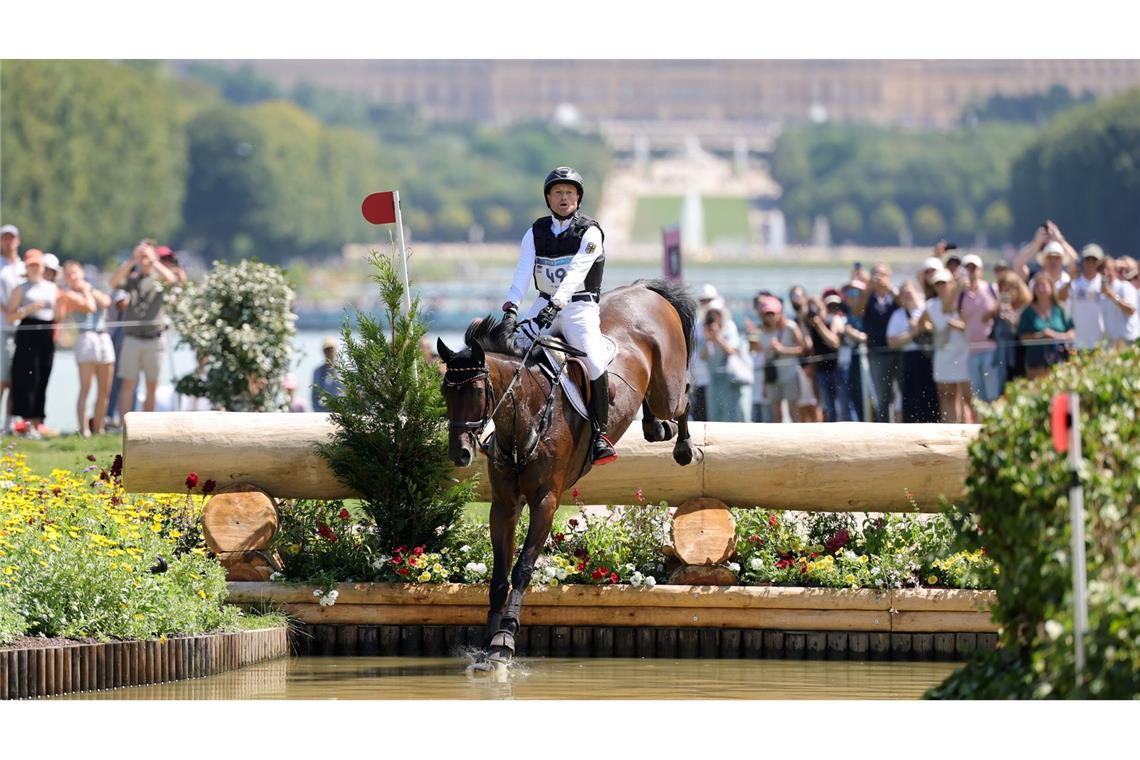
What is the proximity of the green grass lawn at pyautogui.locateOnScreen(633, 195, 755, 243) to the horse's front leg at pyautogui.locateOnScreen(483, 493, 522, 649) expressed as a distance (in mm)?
134920

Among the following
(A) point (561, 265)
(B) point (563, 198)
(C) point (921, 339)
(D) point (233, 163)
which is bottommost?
(C) point (921, 339)

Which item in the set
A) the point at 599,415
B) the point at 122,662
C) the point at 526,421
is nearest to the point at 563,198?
the point at 599,415

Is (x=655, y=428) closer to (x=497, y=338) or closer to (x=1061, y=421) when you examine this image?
(x=497, y=338)

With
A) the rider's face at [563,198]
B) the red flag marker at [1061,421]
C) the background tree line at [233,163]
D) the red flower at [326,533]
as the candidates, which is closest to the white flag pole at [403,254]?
the rider's face at [563,198]

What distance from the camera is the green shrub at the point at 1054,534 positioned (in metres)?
7.81

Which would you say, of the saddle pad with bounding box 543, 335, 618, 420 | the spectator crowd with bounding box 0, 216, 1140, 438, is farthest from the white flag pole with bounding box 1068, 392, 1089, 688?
the spectator crowd with bounding box 0, 216, 1140, 438

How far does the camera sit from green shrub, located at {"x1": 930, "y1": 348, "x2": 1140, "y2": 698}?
781 centimetres

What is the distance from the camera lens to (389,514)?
13055 mm

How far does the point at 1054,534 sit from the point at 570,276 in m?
4.55

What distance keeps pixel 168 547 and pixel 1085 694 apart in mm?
6061

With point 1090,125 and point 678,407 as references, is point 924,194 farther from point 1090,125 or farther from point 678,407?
point 678,407

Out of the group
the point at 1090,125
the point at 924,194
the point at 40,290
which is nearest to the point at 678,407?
the point at 40,290

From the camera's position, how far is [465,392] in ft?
36.6

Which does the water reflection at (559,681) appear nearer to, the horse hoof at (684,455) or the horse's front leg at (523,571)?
the horse's front leg at (523,571)
